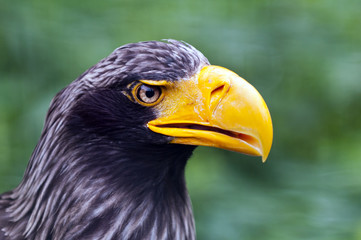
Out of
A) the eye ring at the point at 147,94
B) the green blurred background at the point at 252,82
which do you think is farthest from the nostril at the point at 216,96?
the green blurred background at the point at 252,82

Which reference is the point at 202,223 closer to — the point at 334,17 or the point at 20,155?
the point at 20,155

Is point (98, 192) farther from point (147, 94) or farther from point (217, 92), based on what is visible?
point (217, 92)

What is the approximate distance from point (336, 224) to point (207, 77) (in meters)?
1.69

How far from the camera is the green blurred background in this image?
13.2ft

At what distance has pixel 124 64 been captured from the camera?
264 cm

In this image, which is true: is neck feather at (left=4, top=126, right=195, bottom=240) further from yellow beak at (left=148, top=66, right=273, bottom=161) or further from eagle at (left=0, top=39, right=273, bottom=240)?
yellow beak at (left=148, top=66, right=273, bottom=161)

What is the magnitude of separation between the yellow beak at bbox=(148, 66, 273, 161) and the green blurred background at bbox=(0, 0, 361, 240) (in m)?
1.40

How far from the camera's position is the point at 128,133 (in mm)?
2715

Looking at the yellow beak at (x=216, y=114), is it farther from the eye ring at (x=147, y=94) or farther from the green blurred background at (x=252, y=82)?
the green blurred background at (x=252, y=82)

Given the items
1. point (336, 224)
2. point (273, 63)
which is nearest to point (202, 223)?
point (336, 224)

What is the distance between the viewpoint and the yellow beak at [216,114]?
2.56 metres

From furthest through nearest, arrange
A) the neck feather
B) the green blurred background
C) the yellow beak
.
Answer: the green blurred background < the neck feather < the yellow beak

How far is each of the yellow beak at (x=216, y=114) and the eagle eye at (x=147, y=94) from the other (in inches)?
1.2

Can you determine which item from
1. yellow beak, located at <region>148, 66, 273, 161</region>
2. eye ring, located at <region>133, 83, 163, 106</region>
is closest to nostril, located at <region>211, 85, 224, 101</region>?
yellow beak, located at <region>148, 66, 273, 161</region>
